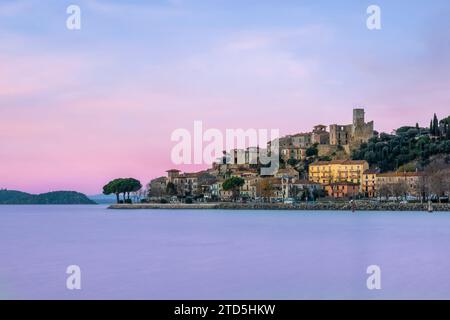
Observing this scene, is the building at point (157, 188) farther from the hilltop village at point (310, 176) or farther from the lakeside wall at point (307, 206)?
the lakeside wall at point (307, 206)

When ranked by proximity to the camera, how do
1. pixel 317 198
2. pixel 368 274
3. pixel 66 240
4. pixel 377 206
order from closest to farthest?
pixel 368 274 < pixel 66 240 < pixel 377 206 < pixel 317 198

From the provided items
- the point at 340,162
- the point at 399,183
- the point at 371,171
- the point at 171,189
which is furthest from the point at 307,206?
the point at 171,189

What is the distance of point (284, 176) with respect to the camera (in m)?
65.6

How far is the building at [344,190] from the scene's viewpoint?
6156 cm

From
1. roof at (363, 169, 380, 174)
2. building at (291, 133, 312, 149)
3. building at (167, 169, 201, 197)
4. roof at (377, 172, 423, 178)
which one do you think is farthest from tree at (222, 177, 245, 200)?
building at (291, 133, 312, 149)

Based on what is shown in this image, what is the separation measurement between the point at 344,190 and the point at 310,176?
6797mm

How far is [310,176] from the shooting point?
6819 cm

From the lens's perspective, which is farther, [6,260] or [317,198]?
[317,198]

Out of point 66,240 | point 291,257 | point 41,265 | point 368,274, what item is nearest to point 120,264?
point 41,265

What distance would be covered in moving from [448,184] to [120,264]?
3586 cm

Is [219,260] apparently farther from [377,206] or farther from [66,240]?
[377,206]

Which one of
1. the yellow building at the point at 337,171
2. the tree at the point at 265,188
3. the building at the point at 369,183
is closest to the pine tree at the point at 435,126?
the building at the point at 369,183

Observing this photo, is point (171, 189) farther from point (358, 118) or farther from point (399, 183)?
point (399, 183)
